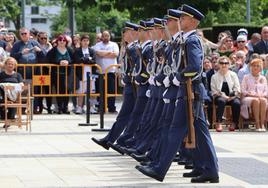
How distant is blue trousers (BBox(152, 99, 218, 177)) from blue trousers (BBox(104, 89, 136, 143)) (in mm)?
3121

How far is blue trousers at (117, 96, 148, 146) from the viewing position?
14875 mm

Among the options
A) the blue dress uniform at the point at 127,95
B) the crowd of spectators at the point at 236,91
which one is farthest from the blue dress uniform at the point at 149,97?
the crowd of spectators at the point at 236,91

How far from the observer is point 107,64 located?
24.7 m

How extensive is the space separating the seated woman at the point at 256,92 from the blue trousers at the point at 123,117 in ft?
18.0

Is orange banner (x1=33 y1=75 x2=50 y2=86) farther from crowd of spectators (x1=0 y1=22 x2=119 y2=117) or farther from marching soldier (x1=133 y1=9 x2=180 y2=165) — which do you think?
marching soldier (x1=133 y1=9 x2=180 y2=165)

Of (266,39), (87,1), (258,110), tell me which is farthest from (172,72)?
(87,1)

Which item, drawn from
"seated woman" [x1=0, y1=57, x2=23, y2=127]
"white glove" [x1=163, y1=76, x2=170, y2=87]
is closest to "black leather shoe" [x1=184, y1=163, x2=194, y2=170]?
"white glove" [x1=163, y1=76, x2=170, y2=87]

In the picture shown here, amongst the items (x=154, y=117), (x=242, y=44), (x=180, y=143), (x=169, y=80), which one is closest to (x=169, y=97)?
(x=169, y=80)

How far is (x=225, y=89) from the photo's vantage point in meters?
20.8

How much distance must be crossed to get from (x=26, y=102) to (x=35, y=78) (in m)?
3.70

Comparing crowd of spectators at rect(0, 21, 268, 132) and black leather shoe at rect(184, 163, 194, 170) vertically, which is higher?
crowd of spectators at rect(0, 21, 268, 132)

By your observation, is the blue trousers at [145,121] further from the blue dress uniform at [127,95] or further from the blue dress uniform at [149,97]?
the blue dress uniform at [127,95]

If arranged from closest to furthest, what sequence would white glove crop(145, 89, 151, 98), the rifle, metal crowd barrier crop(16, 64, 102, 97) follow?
the rifle
white glove crop(145, 89, 151, 98)
metal crowd barrier crop(16, 64, 102, 97)

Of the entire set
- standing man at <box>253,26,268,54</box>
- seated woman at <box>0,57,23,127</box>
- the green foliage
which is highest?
the green foliage
